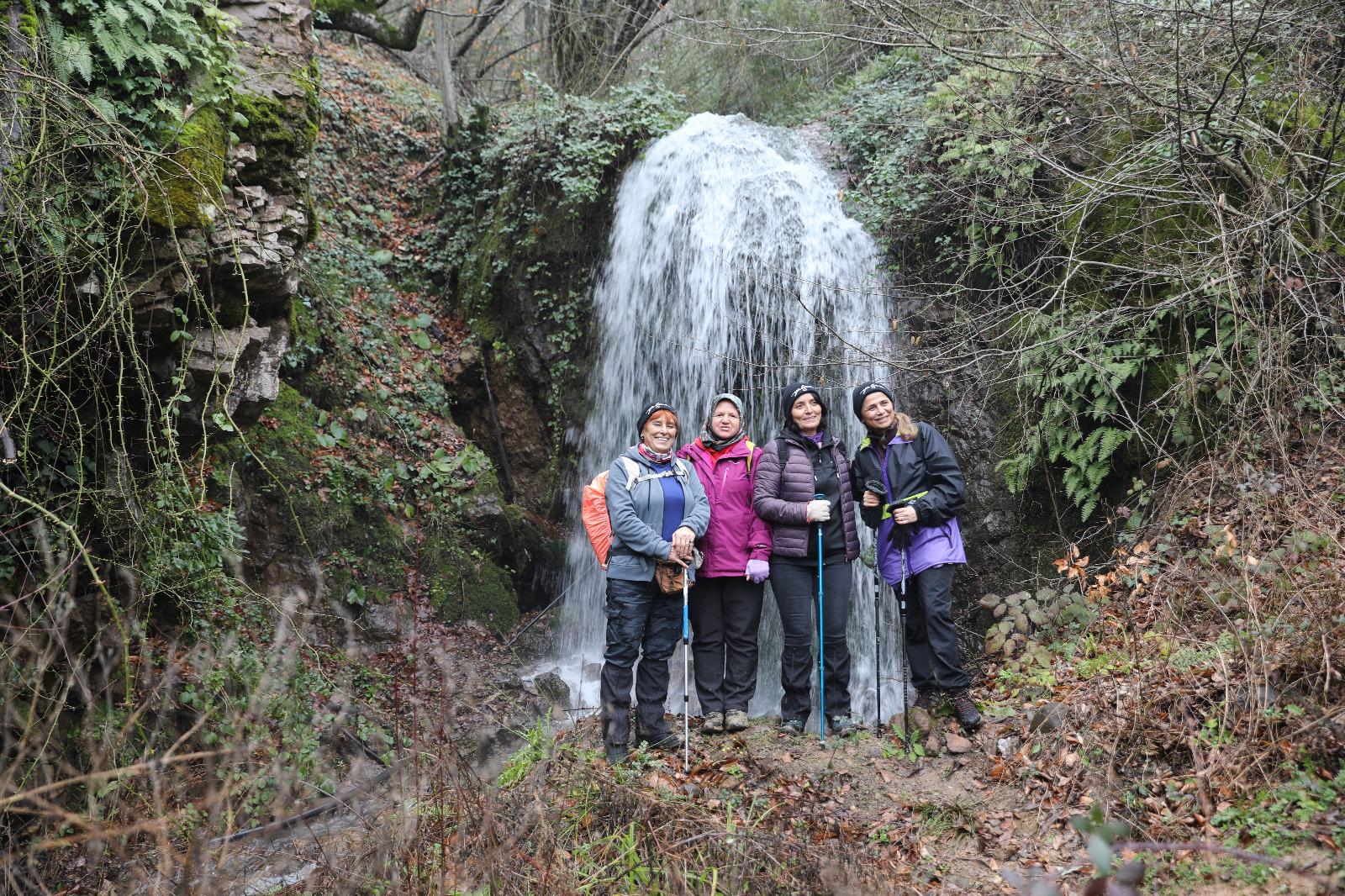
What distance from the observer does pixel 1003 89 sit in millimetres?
7266

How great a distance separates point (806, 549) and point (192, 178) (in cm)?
412

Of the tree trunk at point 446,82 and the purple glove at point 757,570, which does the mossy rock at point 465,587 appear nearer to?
the purple glove at point 757,570

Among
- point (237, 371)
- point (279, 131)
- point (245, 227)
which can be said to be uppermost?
point (279, 131)

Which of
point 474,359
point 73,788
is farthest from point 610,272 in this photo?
point 73,788

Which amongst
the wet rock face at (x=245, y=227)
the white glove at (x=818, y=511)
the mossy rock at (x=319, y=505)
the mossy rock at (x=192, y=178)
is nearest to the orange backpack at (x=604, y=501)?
the white glove at (x=818, y=511)

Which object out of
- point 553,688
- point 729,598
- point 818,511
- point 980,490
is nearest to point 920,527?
point 818,511

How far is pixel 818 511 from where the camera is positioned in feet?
16.9

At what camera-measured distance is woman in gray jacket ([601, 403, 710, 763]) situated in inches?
199

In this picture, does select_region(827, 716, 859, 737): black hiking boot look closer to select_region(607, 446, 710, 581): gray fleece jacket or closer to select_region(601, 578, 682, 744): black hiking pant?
select_region(601, 578, 682, 744): black hiking pant

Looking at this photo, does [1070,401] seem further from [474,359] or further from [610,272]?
[474,359]

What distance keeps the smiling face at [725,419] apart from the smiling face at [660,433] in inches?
13.7

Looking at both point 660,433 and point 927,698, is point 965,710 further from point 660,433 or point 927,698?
point 660,433

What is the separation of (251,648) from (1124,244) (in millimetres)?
7241

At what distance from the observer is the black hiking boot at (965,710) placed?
4941mm
